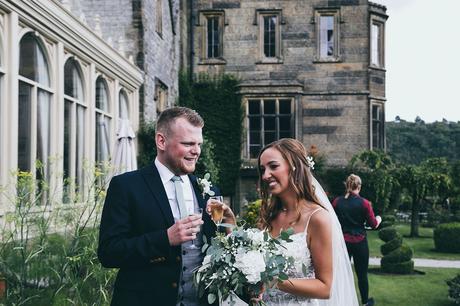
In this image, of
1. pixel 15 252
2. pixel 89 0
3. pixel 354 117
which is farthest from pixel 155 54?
pixel 15 252

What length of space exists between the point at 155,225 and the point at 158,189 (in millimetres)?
197

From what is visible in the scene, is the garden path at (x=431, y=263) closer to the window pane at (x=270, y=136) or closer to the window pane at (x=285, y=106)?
the window pane at (x=270, y=136)

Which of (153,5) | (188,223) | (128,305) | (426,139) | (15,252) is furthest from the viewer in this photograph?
(426,139)

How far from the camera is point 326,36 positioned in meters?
20.9

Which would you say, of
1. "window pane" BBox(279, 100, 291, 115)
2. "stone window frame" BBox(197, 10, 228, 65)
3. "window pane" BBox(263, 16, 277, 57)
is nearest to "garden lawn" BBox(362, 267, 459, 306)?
"window pane" BBox(279, 100, 291, 115)

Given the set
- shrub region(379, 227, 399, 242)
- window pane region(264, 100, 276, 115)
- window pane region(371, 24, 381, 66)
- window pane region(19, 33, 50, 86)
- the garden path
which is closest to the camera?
window pane region(19, 33, 50, 86)

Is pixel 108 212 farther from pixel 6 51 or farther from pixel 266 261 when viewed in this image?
pixel 6 51

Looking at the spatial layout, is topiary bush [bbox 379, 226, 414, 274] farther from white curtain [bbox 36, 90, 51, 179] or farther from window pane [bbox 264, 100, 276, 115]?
window pane [bbox 264, 100, 276, 115]

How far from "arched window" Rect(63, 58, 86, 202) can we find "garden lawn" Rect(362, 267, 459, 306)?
17.5 ft

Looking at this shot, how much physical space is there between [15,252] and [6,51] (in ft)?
9.46

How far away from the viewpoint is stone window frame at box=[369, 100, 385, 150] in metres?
21.2

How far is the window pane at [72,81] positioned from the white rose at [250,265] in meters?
7.70

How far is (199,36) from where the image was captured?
69.7 ft

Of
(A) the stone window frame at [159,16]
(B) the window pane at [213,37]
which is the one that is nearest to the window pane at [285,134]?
(B) the window pane at [213,37]
